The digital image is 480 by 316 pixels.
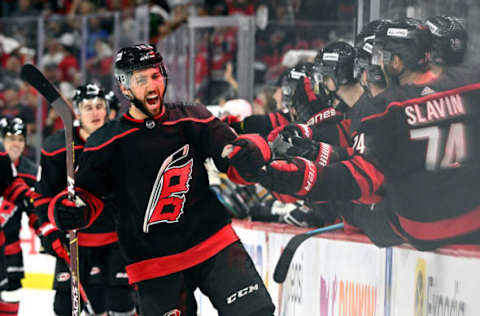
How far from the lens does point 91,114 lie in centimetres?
420

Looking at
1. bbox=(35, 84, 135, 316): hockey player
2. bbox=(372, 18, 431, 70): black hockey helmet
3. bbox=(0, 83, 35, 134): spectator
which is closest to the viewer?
bbox=(372, 18, 431, 70): black hockey helmet

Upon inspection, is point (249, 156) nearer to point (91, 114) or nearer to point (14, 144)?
point (91, 114)

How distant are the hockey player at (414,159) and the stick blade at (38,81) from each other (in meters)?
0.85

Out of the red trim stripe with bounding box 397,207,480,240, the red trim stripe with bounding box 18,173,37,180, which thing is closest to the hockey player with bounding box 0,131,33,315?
the red trim stripe with bounding box 18,173,37,180

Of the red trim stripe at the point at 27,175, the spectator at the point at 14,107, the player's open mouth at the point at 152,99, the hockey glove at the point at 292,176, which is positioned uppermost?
the player's open mouth at the point at 152,99

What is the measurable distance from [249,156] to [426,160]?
56cm

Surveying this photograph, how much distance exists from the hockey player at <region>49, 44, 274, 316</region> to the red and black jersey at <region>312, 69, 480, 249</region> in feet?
1.53

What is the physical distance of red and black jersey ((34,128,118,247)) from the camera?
386cm

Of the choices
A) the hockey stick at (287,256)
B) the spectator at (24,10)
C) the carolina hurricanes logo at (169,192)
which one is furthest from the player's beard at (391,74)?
the spectator at (24,10)

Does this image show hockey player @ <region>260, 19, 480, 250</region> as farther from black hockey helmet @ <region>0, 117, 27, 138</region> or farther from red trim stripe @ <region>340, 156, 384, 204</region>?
black hockey helmet @ <region>0, 117, 27, 138</region>

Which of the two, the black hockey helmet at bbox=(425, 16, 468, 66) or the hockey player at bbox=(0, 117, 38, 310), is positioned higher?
the black hockey helmet at bbox=(425, 16, 468, 66)

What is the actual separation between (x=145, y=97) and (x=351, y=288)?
106 cm

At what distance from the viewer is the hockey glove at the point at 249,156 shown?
273 cm

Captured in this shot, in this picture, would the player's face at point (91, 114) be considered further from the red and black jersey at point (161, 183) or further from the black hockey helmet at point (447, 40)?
the black hockey helmet at point (447, 40)
